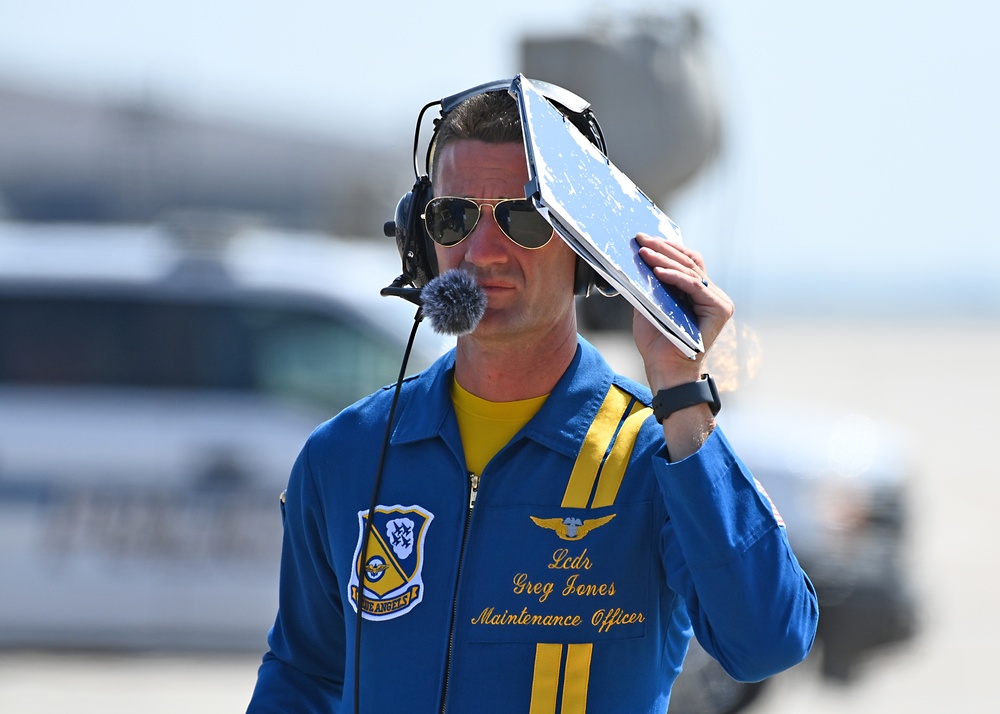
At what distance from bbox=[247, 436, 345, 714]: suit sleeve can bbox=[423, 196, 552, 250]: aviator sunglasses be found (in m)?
0.45

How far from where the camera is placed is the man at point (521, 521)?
185 cm

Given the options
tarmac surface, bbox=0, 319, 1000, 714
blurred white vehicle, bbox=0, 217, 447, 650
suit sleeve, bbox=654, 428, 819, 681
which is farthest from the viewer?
tarmac surface, bbox=0, 319, 1000, 714

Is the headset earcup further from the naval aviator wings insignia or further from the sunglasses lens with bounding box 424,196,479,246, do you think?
the naval aviator wings insignia

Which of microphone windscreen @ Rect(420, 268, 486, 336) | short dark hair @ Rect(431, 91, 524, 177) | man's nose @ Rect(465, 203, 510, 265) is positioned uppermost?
short dark hair @ Rect(431, 91, 524, 177)

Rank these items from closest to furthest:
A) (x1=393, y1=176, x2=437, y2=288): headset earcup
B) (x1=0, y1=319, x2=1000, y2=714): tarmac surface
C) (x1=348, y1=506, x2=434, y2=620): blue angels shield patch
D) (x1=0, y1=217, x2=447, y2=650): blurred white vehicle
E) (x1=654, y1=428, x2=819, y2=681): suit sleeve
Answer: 1. (x1=654, y1=428, x2=819, y2=681): suit sleeve
2. (x1=348, y1=506, x2=434, y2=620): blue angels shield patch
3. (x1=393, y1=176, x2=437, y2=288): headset earcup
4. (x1=0, y1=217, x2=447, y2=650): blurred white vehicle
5. (x1=0, y1=319, x2=1000, y2=714): tarmac surface

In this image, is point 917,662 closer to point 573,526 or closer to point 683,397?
point 573,526

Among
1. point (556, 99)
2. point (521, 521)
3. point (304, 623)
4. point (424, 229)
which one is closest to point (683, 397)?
point (521, 521)

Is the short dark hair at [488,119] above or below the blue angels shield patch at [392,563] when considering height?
above

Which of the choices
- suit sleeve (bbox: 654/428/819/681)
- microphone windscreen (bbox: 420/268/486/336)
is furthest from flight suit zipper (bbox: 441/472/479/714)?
suit sleeve (bbox: 654/428/819/681)

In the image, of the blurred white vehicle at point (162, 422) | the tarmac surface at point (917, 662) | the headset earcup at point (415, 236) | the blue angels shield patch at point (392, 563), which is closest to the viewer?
the blue angels shield patch at point (392, 563)

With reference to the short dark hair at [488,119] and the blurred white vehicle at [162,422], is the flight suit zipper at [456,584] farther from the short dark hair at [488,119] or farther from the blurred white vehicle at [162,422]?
the blurred white vehicle at [162,422]

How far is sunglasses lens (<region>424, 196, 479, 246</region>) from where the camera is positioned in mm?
2160

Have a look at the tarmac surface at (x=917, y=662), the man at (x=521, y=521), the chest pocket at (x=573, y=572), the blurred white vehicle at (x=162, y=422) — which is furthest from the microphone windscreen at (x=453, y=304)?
the blurred white vehicle at (x=162, y=422)

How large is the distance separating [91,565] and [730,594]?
17.5 ft
